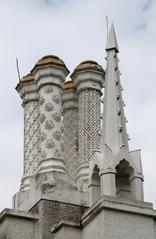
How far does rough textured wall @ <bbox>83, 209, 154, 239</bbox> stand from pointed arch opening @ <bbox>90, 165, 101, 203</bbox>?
0.77 m

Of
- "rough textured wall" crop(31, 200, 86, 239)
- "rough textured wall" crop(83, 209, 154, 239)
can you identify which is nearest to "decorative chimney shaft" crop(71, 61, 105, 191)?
"rough textured wall" crop(31, 200, 86, 239)

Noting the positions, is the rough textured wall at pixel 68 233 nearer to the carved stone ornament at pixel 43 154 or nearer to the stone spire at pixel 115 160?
the stone spire at pixel 115 160

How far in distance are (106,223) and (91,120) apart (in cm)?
312

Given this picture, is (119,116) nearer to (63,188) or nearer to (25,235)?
(63,188)

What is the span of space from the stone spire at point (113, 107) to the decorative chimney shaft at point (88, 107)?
1037 mm

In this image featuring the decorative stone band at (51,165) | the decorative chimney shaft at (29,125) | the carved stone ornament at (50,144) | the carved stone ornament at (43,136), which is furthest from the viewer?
the decorative chimney shaft at (29,125)

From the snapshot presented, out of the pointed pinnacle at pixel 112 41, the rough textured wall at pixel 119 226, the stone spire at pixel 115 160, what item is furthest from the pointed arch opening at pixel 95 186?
the pointed pinnacle at pixel 112 41

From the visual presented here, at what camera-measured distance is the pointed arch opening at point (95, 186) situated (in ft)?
42.1

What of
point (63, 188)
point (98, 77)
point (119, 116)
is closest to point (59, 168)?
point (63, 188)

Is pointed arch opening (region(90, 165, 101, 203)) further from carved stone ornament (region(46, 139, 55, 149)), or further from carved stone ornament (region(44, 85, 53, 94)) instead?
carved stone ornament (region(44, 85, 53, 94))

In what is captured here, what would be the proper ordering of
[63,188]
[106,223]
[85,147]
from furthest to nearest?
[85,147] < [63,188] < [106,223]

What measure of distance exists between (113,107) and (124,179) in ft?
3.87

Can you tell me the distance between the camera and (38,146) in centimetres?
1421

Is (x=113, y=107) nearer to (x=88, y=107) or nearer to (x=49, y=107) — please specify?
(x=49, y=107)
